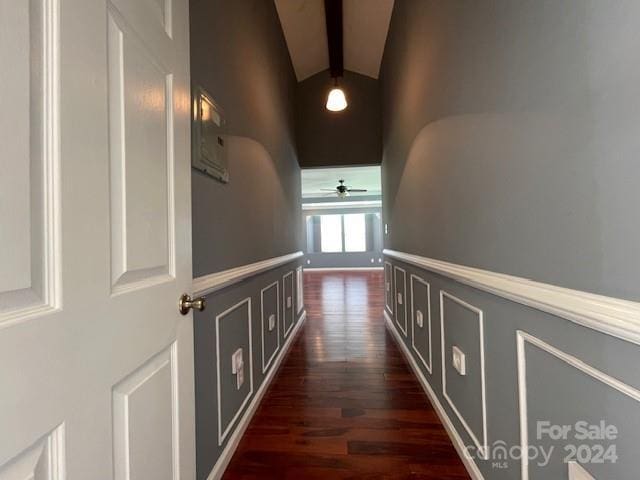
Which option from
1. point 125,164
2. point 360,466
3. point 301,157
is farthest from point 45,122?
point 301,157

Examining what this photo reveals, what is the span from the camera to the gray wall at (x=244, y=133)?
1.28 metres

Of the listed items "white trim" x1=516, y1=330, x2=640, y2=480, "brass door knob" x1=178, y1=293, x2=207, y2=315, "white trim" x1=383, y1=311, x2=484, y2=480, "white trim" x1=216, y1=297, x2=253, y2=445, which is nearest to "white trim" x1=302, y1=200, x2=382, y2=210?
"white trim" x1=383, y1=311, x2=484, y2=480

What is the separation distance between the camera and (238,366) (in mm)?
1612

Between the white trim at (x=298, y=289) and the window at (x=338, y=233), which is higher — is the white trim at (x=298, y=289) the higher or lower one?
the lower one

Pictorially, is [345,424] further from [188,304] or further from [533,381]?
[188,304]

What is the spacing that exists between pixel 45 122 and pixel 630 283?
1106mm

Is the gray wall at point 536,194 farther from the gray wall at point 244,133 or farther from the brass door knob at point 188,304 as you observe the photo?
the gray wall at point 244,133

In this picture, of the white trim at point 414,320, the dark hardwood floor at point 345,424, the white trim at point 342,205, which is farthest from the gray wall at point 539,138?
the white trim at point 342,205

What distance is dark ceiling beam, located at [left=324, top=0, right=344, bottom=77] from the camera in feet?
8.46

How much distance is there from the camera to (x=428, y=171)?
74.5 inches

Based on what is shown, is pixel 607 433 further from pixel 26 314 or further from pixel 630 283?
pixel 26 314

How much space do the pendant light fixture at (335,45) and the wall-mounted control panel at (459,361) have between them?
241 cm

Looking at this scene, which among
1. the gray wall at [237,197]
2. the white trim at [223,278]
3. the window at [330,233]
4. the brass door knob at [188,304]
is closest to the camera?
the brass door knob at [188,304]

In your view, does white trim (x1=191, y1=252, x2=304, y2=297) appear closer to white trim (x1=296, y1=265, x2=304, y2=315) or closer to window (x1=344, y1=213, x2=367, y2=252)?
white trim (x1=296, y1=265, x2=304, y2=315)
